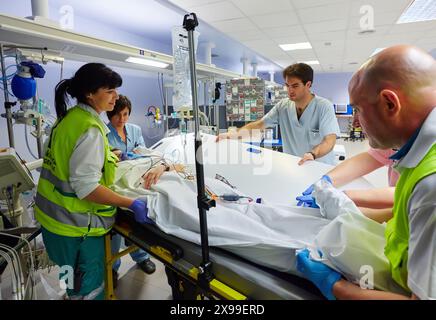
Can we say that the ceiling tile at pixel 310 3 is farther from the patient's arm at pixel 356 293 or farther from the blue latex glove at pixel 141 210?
the patient's arm at pixel 356 293

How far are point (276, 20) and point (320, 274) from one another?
4.08 m

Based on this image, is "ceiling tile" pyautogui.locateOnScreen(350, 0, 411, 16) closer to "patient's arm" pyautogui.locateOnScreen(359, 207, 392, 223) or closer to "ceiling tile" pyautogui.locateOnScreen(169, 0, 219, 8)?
"ceiling tile" pyautogui.locateOnScreen(169, 0, 219, 8)

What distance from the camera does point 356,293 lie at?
738 mm

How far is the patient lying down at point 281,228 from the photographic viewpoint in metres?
0.81

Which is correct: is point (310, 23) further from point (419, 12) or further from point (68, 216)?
point (68, 216)

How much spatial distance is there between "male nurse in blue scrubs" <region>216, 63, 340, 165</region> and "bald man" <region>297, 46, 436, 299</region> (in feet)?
4.58

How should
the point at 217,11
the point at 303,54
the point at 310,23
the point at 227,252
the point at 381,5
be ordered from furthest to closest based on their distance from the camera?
the point at 303,54 → the point at 310,23 → the point at 217,11 → the point at 381,5 → the point at 227,252

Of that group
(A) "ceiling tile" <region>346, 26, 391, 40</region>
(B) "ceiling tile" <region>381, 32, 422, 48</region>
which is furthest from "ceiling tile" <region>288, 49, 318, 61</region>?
(B) "ceiling tile" <region>381, 32, 422, 48</region>

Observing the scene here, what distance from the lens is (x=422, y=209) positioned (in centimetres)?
58

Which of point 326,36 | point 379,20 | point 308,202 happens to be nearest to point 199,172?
point 308,202

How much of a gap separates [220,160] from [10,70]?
2.57m

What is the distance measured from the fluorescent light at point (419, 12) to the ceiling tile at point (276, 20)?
1472 millimetres

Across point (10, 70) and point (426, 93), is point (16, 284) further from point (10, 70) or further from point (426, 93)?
point (10, 70)

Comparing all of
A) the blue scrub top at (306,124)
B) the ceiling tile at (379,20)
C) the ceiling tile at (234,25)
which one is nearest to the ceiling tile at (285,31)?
the ceiling tile at (234,25)
